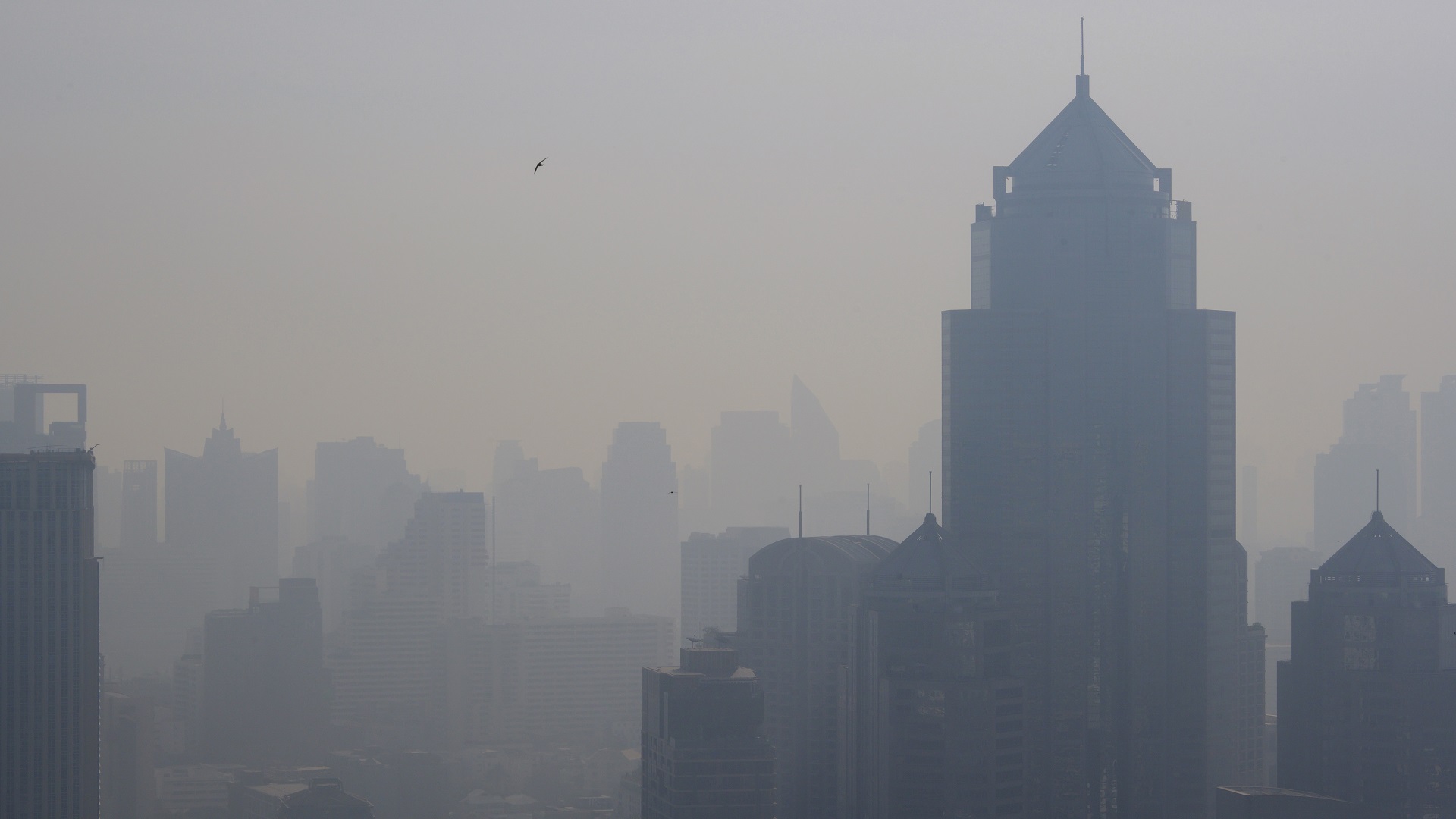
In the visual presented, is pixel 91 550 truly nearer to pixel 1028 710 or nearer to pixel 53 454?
pixel 53 454

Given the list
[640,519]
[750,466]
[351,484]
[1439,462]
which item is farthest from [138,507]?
[1439,462]

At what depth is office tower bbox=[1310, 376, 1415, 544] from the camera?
6856 cm

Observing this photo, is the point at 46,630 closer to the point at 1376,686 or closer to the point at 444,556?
the point at 1376,686

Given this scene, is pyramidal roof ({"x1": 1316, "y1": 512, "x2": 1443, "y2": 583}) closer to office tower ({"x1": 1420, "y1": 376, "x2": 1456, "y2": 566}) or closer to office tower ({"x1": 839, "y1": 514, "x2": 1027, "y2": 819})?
office tower ({"x1": 839, "y1": 514, "x2": 1027, "y2": 819})

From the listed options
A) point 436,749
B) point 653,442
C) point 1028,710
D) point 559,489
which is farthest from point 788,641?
point 559,489

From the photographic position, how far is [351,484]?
101 meters

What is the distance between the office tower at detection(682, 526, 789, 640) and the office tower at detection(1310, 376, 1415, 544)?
68.1ft

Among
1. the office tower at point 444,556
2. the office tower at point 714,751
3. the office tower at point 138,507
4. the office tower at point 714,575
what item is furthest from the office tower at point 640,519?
the office tower at point 714,751

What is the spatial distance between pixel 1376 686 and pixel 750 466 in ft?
176

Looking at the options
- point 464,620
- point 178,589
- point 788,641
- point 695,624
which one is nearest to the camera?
point 788,641

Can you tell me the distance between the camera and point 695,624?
74.4 meters

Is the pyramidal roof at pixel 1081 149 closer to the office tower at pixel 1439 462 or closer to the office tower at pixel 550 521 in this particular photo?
the office tower at pixel 1439 462

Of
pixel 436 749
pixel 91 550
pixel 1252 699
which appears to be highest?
pixel 91 550

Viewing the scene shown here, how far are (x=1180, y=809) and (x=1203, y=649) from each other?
3317 mm
